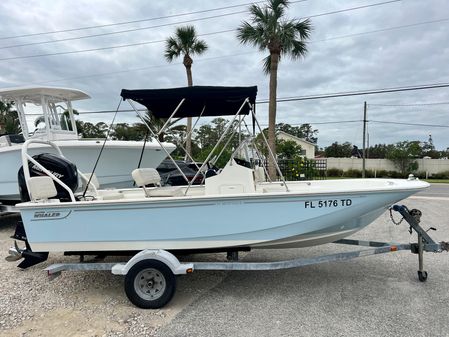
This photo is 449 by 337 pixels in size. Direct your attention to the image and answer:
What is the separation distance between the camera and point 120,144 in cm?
820

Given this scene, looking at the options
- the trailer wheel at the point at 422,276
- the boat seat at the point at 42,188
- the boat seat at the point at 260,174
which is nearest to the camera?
the boat seat at the point at 42,188

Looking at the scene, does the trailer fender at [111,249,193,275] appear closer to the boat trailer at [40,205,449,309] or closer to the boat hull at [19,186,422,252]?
the boat trailer at [40,205,449,309]

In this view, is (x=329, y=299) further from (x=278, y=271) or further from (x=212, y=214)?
(x=212, y=214)

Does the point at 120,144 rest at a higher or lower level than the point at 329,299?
higher

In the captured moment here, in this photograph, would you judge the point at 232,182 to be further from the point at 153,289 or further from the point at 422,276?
the point at 422,276

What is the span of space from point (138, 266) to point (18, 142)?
578 centimetres

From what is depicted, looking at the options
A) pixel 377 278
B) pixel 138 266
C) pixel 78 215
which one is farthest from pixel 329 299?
pixel 78 215

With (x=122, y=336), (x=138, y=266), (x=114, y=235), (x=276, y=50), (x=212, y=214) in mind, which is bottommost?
(x=122, y=336)

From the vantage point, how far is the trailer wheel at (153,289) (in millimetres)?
3768

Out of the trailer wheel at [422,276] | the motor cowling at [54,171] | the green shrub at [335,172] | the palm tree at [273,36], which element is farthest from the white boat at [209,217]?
the green shrub at [335,172]

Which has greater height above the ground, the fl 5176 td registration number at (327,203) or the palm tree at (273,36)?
the palm tree at (273,36)

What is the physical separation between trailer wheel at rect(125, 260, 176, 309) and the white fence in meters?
34.8

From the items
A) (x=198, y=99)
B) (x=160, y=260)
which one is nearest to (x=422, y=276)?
(x=160, y=260)

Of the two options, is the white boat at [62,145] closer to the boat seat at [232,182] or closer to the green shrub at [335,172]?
the boat seat at [232,182]
